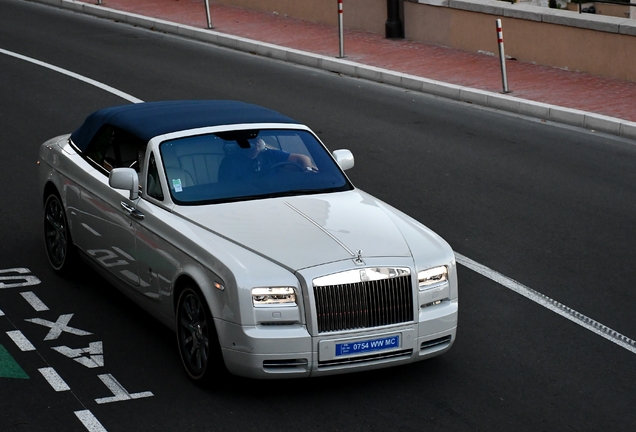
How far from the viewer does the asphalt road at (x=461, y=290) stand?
687 cm

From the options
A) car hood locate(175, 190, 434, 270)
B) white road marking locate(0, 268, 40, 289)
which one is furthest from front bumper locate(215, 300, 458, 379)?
white road marking locate(0, 268, 40, 289)

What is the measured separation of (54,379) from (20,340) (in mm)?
818

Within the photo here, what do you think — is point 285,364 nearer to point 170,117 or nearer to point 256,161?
point 256,161

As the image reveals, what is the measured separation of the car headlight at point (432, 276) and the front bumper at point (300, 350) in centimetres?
22

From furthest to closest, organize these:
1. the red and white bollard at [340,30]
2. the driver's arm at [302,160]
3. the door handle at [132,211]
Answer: the red and white bollard at [340,30] < the driver's arm at [302,160] < the door handle at [132,211]

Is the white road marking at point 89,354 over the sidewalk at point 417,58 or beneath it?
over

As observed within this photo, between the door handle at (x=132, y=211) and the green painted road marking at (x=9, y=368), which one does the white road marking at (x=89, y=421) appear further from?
the door handle at (x=132, y=211)

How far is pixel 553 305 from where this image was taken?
8836 millimetres

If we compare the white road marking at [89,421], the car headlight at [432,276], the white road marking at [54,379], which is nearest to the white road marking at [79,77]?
the white road marking at [54,379]

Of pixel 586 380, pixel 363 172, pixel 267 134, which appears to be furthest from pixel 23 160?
pixel 586 380

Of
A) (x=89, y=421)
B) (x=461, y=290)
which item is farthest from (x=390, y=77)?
(x=89, y=421)

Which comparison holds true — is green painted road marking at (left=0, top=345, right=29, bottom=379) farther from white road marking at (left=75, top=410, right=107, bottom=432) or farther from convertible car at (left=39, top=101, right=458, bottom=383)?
convertible car at (left=39, top=101, right=458, bottom=383)

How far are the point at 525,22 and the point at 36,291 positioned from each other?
1342 centimetres

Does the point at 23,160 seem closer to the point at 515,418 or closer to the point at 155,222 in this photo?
the point at 155,222
